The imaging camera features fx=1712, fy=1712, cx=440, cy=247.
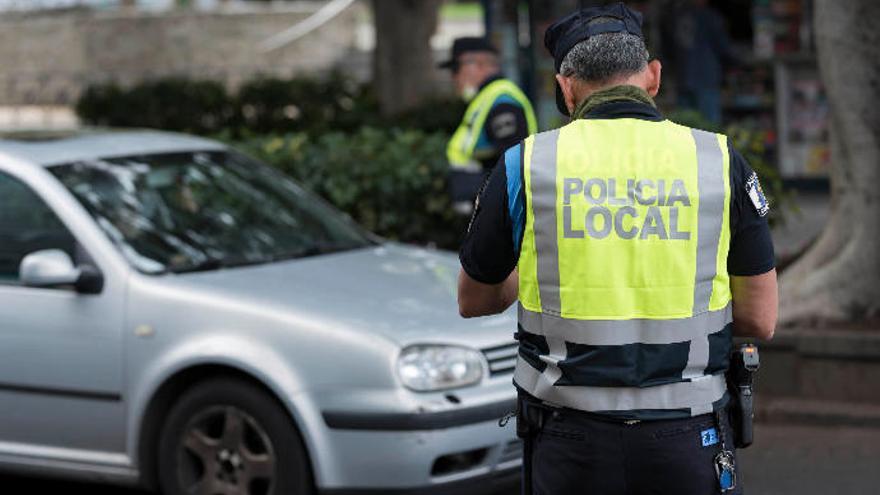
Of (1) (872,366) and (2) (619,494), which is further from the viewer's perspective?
(1) (872,366)

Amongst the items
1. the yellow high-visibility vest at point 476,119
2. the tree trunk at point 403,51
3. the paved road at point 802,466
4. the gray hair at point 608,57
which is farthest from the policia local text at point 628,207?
the tree trunk at point 403,51

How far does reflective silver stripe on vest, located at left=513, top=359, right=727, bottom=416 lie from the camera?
139 inches

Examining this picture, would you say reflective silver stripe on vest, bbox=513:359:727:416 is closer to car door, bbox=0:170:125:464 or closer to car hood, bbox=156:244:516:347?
car hood, bbox=156:244:516:347

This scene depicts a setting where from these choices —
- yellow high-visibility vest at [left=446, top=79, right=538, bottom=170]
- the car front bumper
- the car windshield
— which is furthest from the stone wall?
the car front bumper

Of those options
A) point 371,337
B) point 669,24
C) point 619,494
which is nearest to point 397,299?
point 371,337

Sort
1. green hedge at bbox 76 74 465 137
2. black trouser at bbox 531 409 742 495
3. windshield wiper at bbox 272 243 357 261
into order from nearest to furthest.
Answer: black trouser at bbox 531 409 742 495 < windshield wiper at bbox 272 243 357 261 < green hedge at bbox 76 74 465 137

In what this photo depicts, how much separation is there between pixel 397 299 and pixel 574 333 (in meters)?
2.76

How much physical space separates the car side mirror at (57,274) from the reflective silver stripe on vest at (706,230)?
3.30 m

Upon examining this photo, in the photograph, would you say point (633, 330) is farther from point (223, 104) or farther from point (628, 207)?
point (223, 104)

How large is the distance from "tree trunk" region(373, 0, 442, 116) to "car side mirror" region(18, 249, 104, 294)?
30.2 ft

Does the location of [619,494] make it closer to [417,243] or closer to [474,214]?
[474,214]

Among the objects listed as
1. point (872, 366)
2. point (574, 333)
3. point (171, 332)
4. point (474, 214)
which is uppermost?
point (474, 214)

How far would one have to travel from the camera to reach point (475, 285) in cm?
372

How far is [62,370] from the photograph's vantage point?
250 inches
